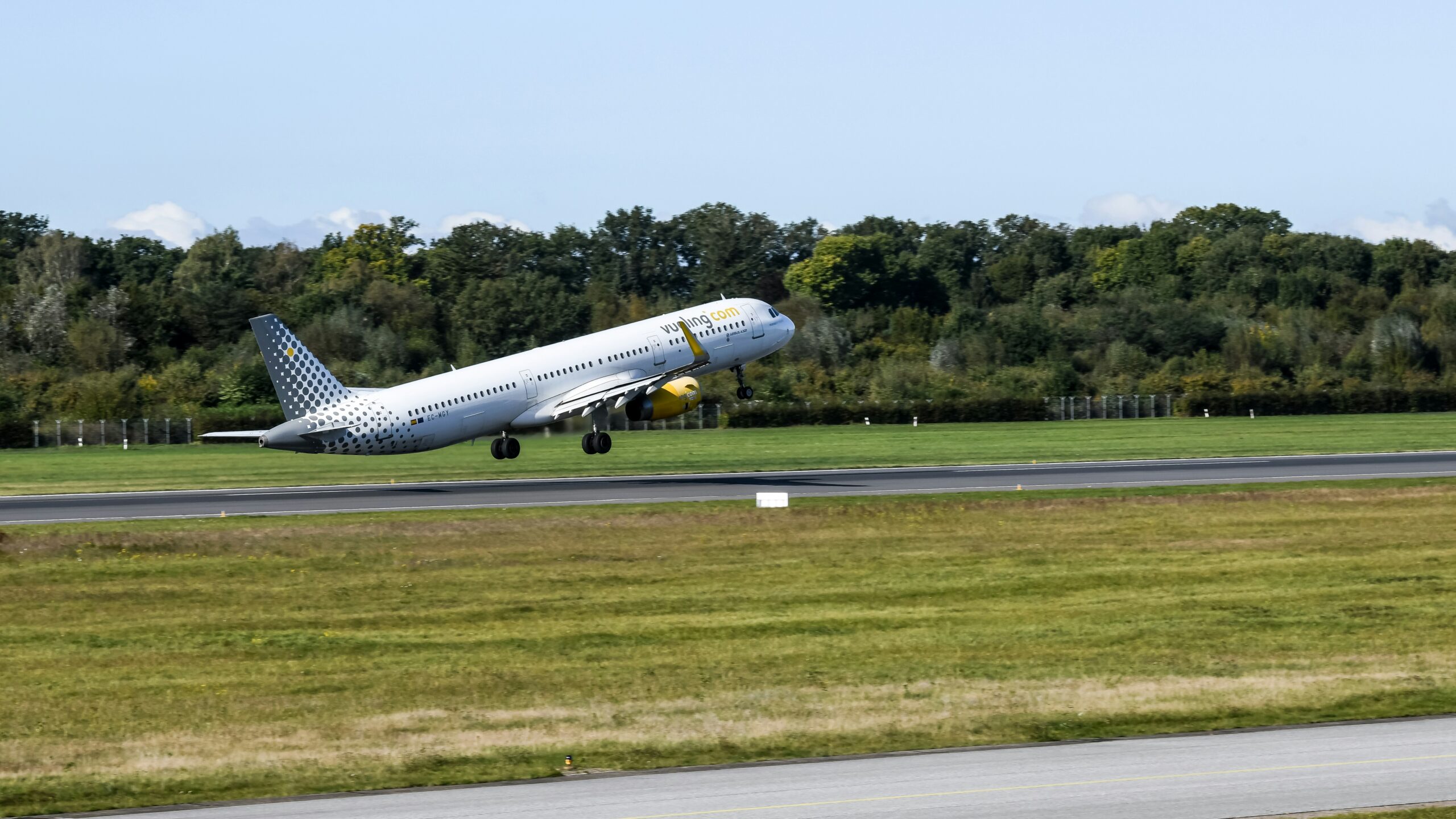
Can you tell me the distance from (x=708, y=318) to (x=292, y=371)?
769 inches

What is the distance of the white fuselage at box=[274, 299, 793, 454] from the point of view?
2576 inches

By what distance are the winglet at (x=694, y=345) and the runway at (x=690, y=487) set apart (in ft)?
17.5

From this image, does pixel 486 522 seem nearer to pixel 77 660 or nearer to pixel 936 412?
pixel 77 660

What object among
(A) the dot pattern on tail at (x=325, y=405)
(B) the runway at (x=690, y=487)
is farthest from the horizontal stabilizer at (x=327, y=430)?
(B) the runway at (x=690, y=487)

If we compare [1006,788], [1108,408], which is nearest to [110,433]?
[1108,408]

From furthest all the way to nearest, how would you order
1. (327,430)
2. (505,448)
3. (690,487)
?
(505,448) → (690,487) → (327,430)

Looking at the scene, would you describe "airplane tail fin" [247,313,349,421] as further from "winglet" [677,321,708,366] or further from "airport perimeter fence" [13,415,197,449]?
"airport perimeter fence" [13,415,197,449]

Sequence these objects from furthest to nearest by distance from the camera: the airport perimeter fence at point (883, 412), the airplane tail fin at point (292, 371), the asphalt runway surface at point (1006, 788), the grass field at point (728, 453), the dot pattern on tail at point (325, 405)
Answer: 1. the airport perimeter fence at point (883, 412)
2. the grass field at point (728, 453)
3. the dot pattern on tail at point (325, 405)
4. the airplane tail fin at point (292, 371)
5. the asphalt runway surface at point (1006, 788)

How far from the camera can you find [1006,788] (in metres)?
20.0

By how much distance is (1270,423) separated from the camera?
120812mm

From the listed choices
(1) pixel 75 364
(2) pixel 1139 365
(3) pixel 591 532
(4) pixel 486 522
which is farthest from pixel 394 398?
(2) pixel 1139 365

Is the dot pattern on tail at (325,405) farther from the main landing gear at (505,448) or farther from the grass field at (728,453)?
the main landing gear at (505,448)

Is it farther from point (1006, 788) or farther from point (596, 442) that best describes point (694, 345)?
point (1006, 788)

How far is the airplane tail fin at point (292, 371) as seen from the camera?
63.6 meters
